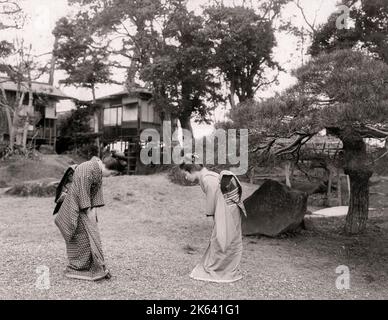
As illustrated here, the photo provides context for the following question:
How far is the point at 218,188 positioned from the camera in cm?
569

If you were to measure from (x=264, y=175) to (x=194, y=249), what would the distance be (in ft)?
47.9

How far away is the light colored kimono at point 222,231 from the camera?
5.66m

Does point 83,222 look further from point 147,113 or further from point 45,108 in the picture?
point 45,108

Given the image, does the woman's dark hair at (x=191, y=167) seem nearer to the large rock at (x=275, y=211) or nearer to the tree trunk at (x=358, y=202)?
the large rock at (x=275, y=211)

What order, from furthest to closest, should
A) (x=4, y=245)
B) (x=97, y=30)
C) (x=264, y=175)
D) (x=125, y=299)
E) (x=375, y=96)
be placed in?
(x=264, y=175), (x=97, y=30), (x=4, y=245), (x=375, y=96), (x=125, y=299)

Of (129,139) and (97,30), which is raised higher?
(97,30)

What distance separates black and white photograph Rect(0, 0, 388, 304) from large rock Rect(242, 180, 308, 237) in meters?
0.03

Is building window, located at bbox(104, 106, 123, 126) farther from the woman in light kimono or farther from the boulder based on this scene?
the woman in light kimono

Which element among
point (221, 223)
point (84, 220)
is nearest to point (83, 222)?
point (84, 220)

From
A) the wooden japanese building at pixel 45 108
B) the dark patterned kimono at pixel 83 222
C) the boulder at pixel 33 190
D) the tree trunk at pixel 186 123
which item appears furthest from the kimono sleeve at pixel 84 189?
the wooden japanese building at pixel 45 108

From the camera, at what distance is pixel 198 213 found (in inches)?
521

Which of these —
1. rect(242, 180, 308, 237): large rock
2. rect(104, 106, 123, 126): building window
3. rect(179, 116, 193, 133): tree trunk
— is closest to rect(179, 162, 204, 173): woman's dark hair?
rect(242, 180, 308, 237): large rock
